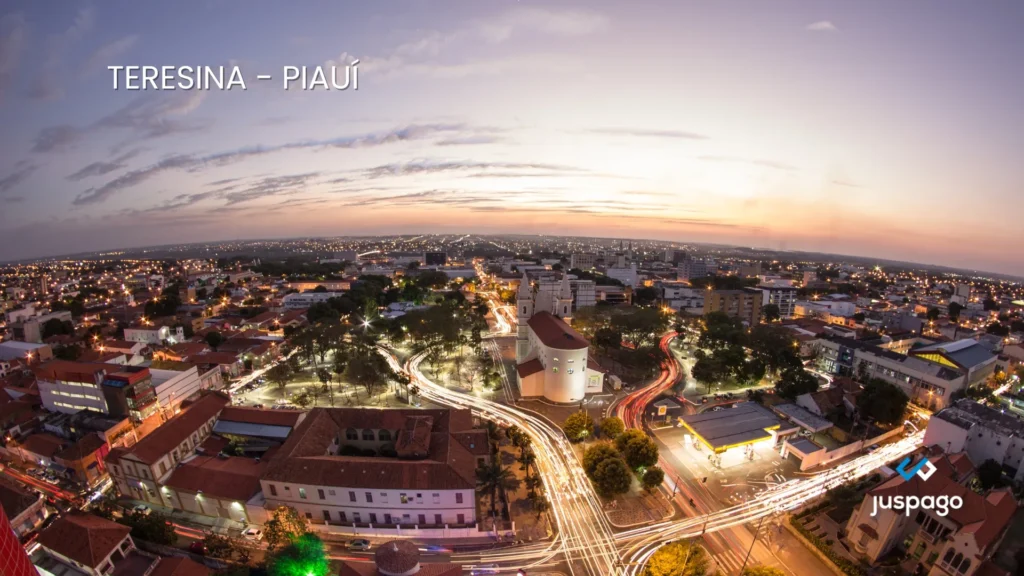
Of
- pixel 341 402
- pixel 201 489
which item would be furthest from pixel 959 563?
pixel 341 402

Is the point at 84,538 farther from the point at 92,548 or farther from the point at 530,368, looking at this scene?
the point at 530,368

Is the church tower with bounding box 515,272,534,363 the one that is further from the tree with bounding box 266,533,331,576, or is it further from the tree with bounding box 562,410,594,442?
the tree with bounding box 266,533,331,576

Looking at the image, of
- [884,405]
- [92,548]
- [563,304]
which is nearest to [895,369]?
[884,405]

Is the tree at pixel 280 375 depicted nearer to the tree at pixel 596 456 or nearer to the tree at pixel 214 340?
the tree at pixel 214 340

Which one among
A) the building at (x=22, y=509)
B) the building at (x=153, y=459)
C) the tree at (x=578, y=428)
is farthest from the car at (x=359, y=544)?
the building at (x=22, y=509)

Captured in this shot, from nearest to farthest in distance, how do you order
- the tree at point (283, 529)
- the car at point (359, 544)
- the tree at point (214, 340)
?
the tree at point (283, 529) < the car at point (359, 544) < the tree at point (214, 340)

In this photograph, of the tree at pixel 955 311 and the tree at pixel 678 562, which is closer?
the tree at pixel 678 562
